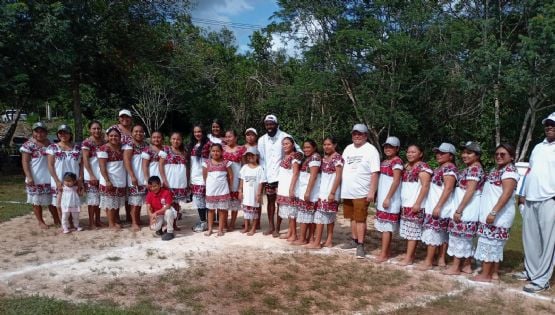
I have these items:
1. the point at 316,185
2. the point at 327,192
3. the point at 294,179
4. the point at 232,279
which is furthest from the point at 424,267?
the point at 232,279

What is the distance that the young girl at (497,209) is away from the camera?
5.24 m

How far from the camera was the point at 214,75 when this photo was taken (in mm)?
22562

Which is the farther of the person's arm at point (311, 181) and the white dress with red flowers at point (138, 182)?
the white dress with red flowers at point (138, 182)

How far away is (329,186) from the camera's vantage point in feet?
21.3

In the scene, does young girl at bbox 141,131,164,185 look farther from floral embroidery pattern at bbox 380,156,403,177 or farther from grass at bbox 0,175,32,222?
floral embroidery pattern at bbox 380,156,403,177

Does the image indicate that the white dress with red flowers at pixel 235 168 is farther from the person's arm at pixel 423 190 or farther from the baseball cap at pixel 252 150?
the person's arm at pixel 423 190

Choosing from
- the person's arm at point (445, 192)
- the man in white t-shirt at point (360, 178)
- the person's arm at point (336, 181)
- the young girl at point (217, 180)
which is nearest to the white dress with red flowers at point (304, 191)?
the person's arm at point (336, 181)

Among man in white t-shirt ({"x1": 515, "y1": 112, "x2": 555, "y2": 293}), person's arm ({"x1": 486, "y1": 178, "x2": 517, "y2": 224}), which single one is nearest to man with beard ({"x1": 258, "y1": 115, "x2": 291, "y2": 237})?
person's arm ({"x1": 486, "y1": 178, "x2": 517, "y2": 224})

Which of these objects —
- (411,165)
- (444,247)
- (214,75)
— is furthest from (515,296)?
(214,75)

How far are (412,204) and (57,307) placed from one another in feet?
13.7

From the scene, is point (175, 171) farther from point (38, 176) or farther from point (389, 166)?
point (389, 166)

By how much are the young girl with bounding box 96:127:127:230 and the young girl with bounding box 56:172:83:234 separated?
1.29 ft

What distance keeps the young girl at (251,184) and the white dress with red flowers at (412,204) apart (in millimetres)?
2254

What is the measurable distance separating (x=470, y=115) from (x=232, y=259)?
549 inches
